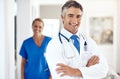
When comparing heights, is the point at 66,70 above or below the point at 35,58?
above

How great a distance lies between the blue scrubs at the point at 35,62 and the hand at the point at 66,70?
110 centimetres

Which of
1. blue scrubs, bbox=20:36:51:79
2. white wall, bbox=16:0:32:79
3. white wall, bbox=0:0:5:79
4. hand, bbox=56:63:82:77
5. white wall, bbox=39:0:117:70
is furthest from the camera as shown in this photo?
white wall, bbox=39:0:117:70

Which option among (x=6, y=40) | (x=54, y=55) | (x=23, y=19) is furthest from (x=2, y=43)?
(x=23, y=19)

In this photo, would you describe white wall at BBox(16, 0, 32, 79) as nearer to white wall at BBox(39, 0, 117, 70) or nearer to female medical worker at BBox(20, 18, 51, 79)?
female medical worker at BBox(20, 18, 51, 79)

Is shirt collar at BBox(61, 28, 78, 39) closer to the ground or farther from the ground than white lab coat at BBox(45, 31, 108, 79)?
farther from the ground

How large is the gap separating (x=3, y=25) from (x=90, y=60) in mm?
920

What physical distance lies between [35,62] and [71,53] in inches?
46.0

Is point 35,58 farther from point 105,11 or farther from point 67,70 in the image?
point 105,11

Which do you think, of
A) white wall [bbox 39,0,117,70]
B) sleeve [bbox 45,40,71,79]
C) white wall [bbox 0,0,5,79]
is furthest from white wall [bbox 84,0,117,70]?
sleeve [bbox 45,40,71,79]

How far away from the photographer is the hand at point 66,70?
1.09 metres

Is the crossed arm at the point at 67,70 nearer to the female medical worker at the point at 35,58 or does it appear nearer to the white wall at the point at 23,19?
the female medical worker at the point at 35,58

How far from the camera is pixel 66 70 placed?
1087 mm

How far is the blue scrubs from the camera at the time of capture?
7.22ft

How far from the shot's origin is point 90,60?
45.6 inches
